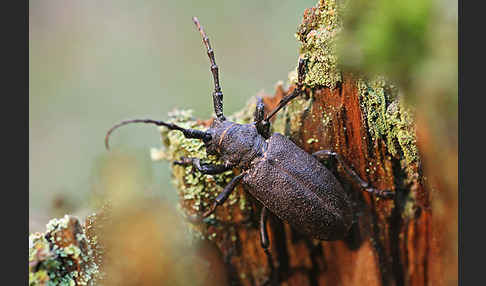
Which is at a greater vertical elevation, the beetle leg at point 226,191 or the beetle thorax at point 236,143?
the beetle thorax at point 236,143

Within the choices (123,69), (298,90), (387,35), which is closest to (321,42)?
(298,90)

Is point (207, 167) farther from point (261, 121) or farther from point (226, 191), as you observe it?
point (261, 121)

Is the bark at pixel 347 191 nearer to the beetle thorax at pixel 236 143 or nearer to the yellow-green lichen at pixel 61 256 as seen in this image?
the yellow-green lichen at pixel 61 256

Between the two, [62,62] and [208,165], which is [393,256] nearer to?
[208,165]

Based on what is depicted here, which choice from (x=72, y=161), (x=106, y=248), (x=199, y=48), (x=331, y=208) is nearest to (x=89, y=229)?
(x=106, y=248)

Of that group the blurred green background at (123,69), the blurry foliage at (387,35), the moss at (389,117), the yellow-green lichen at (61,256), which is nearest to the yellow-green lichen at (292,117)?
the moss at (389,117)

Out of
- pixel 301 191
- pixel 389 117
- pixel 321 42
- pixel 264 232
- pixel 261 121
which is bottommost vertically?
pixel 264 232
